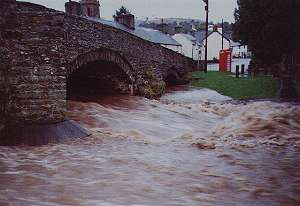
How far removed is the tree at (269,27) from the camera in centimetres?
1431

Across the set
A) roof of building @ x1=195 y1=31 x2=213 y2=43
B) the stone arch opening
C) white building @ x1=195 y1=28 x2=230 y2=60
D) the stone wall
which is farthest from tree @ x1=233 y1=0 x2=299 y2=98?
roof of building @ x1=195 y1=31 x2=213 y2=43

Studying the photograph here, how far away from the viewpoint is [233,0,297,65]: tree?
14312mm

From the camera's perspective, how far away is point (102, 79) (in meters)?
16.4

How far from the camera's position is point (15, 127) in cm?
757

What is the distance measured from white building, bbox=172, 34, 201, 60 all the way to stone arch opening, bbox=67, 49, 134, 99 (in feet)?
141

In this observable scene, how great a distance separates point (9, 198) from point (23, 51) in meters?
3.90

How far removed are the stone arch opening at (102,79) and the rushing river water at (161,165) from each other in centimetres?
427

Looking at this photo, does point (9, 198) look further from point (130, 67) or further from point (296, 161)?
point (130, 67)

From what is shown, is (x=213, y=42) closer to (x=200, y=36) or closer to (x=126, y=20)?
(x=200, y=36)

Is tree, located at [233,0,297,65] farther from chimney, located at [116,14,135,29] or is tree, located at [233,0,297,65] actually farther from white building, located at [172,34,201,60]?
white building, located at [172,34,201,60]

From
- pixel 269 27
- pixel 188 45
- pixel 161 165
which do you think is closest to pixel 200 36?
pixel 188 45

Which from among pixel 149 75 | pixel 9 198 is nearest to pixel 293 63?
pixel 149 75

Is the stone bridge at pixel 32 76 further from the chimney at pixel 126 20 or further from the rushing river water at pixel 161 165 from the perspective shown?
the chimney at pixel 126 20

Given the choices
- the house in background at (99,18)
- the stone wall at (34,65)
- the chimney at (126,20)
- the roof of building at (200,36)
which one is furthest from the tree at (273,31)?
the roof of building at (200,36)
